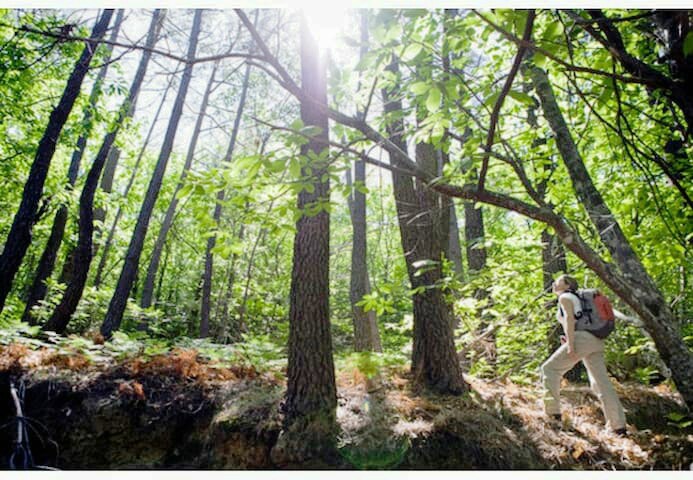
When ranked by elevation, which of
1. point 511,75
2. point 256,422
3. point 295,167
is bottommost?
point 256,422

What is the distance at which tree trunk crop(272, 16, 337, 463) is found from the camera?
3.59 metres

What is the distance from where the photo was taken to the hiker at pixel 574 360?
379 centimetres

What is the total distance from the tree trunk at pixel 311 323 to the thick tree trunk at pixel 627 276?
233 centimetres

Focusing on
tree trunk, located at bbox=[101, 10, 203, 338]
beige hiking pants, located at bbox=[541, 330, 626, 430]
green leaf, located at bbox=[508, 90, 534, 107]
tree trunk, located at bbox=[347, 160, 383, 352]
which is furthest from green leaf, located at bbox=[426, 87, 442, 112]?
tree trunk, located at bbox=[101, 10, 203, 338]

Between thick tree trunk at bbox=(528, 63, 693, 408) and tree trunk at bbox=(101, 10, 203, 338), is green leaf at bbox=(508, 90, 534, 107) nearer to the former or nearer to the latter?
thick tree trunk at bbox=(528, 63, 693, 408)

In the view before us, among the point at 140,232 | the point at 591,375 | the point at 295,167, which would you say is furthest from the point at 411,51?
the point at 140,232

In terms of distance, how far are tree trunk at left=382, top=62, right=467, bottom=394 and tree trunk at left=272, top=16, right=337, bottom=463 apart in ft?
3.14

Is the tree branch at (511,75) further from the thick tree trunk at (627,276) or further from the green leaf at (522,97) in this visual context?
the thick tree trunk at (627,276)

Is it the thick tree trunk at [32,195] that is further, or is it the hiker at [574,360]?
the thick tree trunk at [32,195]

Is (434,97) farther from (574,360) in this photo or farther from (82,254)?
(82,254)

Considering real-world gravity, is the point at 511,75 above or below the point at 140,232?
below

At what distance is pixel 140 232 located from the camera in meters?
7.54

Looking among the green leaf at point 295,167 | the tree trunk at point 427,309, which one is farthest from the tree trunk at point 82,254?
the green leaf at point 295,167

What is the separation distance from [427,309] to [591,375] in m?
1.90
